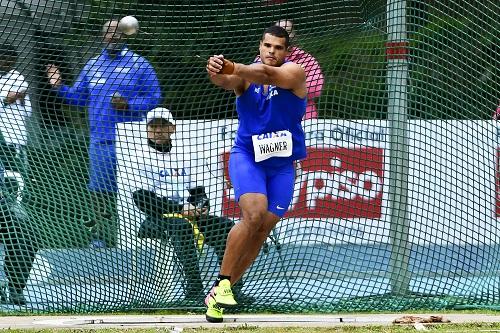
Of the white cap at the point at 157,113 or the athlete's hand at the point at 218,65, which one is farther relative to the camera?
the white cap at the point at 157,113

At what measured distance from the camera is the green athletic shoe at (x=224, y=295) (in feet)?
23.0

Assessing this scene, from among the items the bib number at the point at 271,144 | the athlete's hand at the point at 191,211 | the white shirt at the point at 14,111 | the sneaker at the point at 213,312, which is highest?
the white shirt at the point at 14,111

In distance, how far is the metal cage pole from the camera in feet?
27.7

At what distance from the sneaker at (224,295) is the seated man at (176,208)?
1.20m

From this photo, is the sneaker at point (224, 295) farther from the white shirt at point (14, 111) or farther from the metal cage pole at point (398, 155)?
the white shirt at point (14, 111)

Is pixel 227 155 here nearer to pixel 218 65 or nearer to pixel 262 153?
pixel 262 153

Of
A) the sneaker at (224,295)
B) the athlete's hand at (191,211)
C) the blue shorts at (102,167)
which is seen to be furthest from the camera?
the athlete's hand at (191,211)

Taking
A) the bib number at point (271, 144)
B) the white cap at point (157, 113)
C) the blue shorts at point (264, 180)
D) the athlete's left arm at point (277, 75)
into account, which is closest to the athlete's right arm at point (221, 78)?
the athlete's left arm at point (277, 75)

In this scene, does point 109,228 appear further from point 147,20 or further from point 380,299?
point 380,299

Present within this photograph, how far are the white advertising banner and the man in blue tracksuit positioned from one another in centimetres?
9

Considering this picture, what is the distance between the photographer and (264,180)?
7281 millimetres

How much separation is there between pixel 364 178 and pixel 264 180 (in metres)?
1.67

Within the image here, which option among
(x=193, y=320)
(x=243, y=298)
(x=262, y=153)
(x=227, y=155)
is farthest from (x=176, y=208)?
(x=262, y=153)

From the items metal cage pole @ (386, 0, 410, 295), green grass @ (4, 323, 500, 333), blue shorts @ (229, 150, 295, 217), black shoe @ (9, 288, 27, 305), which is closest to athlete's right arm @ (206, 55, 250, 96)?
blue shorts @ (229, 150, 295, 217)
